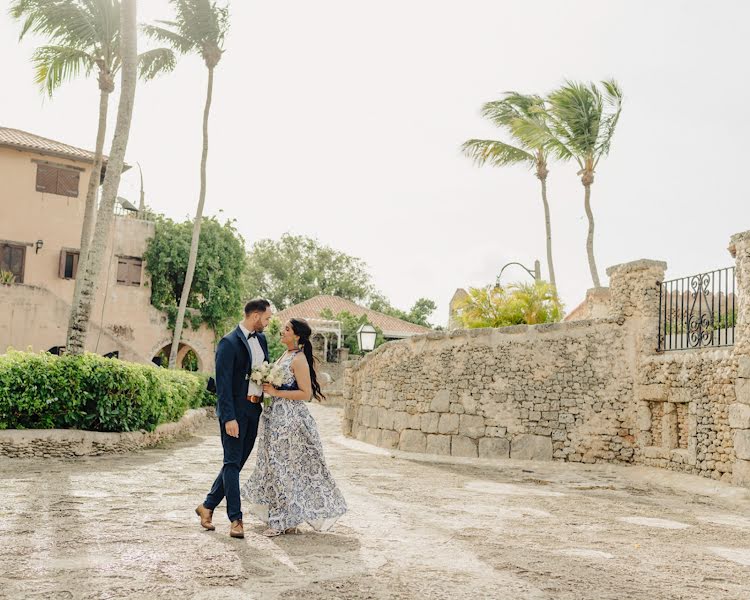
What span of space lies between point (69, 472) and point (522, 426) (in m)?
7.56

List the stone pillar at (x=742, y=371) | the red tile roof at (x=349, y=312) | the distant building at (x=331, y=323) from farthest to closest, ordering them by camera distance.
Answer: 1. the red tile roof at (x=349, y=312)
2. the distant building at (x=331, y=323)
3. the stone pillar at (x=742, y=371)

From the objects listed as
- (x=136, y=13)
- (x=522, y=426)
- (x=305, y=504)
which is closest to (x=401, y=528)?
(x=305, y=504)

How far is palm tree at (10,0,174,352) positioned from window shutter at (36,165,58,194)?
6.44 m

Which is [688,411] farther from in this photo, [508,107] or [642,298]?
[508,107]

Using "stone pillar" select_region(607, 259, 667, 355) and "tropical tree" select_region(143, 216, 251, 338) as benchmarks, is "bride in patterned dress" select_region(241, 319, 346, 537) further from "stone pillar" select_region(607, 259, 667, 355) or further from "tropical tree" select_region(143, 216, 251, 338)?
"tropical tree" select_region(143, 216, 251, 338)

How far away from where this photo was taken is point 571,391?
512 inches

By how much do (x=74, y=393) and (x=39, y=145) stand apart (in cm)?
1847

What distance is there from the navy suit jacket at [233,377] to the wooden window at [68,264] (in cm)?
A: 2230

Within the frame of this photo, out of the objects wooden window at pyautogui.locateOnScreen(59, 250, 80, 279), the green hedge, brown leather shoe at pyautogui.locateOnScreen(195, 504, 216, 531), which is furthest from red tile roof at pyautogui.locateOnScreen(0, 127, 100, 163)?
brown leather shoe at pyautogui.locateOnScreen(195, 504, 216, 531)

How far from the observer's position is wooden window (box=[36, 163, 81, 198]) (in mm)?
25984

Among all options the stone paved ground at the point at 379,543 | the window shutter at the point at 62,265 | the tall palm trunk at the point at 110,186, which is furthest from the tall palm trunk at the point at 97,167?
the stone paved ground at the point at 379,543

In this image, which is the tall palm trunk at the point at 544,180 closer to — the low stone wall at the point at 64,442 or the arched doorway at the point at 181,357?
the arched doorway at the point at 181,357

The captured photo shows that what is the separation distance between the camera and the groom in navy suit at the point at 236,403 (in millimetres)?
5465

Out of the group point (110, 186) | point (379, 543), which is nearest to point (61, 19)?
point (110, 186)
